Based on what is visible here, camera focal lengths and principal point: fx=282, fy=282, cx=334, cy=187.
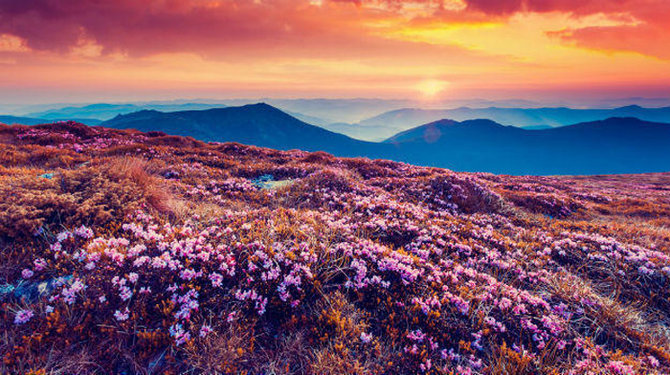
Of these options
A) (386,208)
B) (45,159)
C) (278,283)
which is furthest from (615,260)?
(45,159)

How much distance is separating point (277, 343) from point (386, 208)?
642cm

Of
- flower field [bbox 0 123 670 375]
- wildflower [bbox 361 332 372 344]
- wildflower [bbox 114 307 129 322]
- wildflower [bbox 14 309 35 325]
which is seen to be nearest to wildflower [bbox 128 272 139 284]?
flower field [bbox 0 123 670 375]

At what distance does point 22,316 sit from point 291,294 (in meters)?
3.62

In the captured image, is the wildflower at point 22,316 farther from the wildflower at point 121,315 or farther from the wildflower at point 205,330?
the wildflower at point 205,330

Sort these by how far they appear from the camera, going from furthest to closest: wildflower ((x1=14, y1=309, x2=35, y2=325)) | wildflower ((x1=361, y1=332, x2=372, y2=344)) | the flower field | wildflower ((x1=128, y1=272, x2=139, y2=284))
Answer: wildflower ((x1=128, y1=272, x2=139, y2=284))
wildflower ((x1=361, y1=332, x2=372, y2=344))
the flower field
wildflower ((x1=14, y1=309, x2=35, y2=325))

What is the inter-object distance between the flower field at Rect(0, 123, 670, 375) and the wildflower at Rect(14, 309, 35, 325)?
0.02 meters

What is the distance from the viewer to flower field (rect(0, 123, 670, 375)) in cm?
387

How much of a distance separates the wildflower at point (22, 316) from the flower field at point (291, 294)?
0.02 metres

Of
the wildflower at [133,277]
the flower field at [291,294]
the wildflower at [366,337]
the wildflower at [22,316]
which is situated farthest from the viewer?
the wildflower at [133,277]

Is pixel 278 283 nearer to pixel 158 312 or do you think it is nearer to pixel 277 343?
pixel 277 343

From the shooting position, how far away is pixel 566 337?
4859mm

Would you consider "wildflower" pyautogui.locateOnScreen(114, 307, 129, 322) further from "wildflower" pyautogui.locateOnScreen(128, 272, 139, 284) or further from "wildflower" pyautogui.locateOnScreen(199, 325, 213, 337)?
"wildflower" pyautogui.locateOnScreen(199, 325, 213, 337)

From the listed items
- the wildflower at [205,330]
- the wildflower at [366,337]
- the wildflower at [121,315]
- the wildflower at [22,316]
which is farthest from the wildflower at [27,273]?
the wildflower at [366,337]

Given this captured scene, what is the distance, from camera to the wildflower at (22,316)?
12.3 feet
